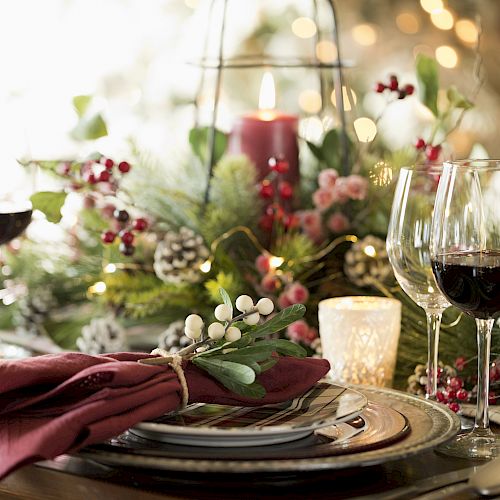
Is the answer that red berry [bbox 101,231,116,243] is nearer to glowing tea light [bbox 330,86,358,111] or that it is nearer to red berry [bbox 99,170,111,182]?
red berry [bbox 99,170,111,182]

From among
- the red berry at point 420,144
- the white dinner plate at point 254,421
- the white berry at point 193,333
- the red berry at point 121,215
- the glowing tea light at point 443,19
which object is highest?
the glowing tea light at point 443,19

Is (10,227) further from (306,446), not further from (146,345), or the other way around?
(306,446)

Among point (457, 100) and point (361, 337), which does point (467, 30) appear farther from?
point (361, 337)

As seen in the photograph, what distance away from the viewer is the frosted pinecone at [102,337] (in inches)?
51.9

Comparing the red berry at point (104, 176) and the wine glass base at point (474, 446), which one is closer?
the wine glass base at point (474, 446)

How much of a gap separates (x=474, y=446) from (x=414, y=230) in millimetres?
193

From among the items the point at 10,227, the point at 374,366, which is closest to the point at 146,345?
the point at 10,227

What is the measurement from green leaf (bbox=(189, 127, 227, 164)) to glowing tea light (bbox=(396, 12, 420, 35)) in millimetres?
1550

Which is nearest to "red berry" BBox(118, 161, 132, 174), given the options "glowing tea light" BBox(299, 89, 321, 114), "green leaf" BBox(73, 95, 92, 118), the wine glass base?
"green leaf" BBox(73, 95, 92, 118)

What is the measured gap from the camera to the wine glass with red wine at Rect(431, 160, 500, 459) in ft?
2.64

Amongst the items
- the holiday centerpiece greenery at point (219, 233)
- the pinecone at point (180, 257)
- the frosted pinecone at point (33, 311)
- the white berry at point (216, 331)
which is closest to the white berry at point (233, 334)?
the white berry at point (216, 331)

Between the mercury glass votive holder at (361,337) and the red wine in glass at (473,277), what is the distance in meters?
0.21

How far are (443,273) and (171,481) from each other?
262 millimetres

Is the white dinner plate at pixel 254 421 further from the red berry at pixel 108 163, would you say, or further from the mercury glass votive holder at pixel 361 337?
the red berry at pixel 108 163
